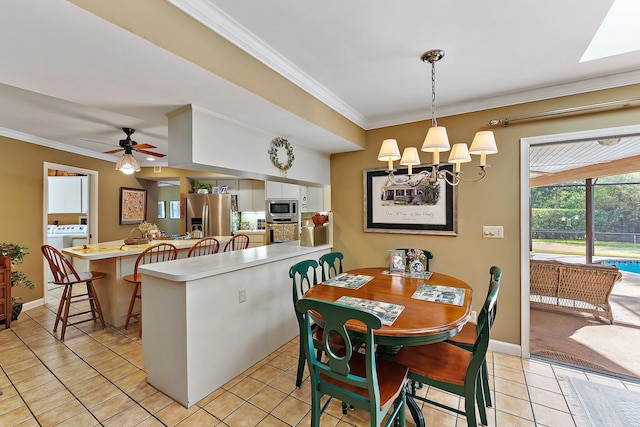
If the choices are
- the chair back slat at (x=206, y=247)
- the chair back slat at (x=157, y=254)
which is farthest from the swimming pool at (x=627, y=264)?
the chair back slat at (x=157, y=254)

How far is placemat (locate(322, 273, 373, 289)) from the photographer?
2156 mm

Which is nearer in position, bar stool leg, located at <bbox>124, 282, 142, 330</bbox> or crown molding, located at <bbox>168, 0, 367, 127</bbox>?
crown molding, located at <bbox>168, 0, 367, 127</bbox>

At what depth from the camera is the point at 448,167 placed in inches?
117

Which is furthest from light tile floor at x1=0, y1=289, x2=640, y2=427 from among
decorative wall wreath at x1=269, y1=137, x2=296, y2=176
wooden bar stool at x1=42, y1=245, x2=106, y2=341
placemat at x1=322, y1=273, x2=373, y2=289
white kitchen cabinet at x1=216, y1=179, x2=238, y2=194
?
white kitchen cabinet at x1=216, y1=179, x2=238, y2=194

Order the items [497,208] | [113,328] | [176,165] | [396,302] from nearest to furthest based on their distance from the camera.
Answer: [396,302] < [176,165] < [497,208] < [113,328]

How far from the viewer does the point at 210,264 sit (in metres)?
2.24

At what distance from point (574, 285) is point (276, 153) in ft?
13.1

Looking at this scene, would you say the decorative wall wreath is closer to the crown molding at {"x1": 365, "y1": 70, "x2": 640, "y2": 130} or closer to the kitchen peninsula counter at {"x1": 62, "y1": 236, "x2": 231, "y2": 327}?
the crown molding at {"x1": 365, "y1": 70, "x2": 640, "y2": 130}

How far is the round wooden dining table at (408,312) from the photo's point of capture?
1398mm

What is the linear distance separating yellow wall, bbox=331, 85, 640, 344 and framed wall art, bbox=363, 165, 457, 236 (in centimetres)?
9

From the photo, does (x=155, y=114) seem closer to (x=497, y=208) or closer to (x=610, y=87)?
(x=497, y=208)

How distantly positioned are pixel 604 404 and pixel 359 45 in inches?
121

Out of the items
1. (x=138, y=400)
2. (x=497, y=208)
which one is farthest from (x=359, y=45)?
(x=138, y=400)

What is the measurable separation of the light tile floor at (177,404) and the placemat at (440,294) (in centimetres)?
79
